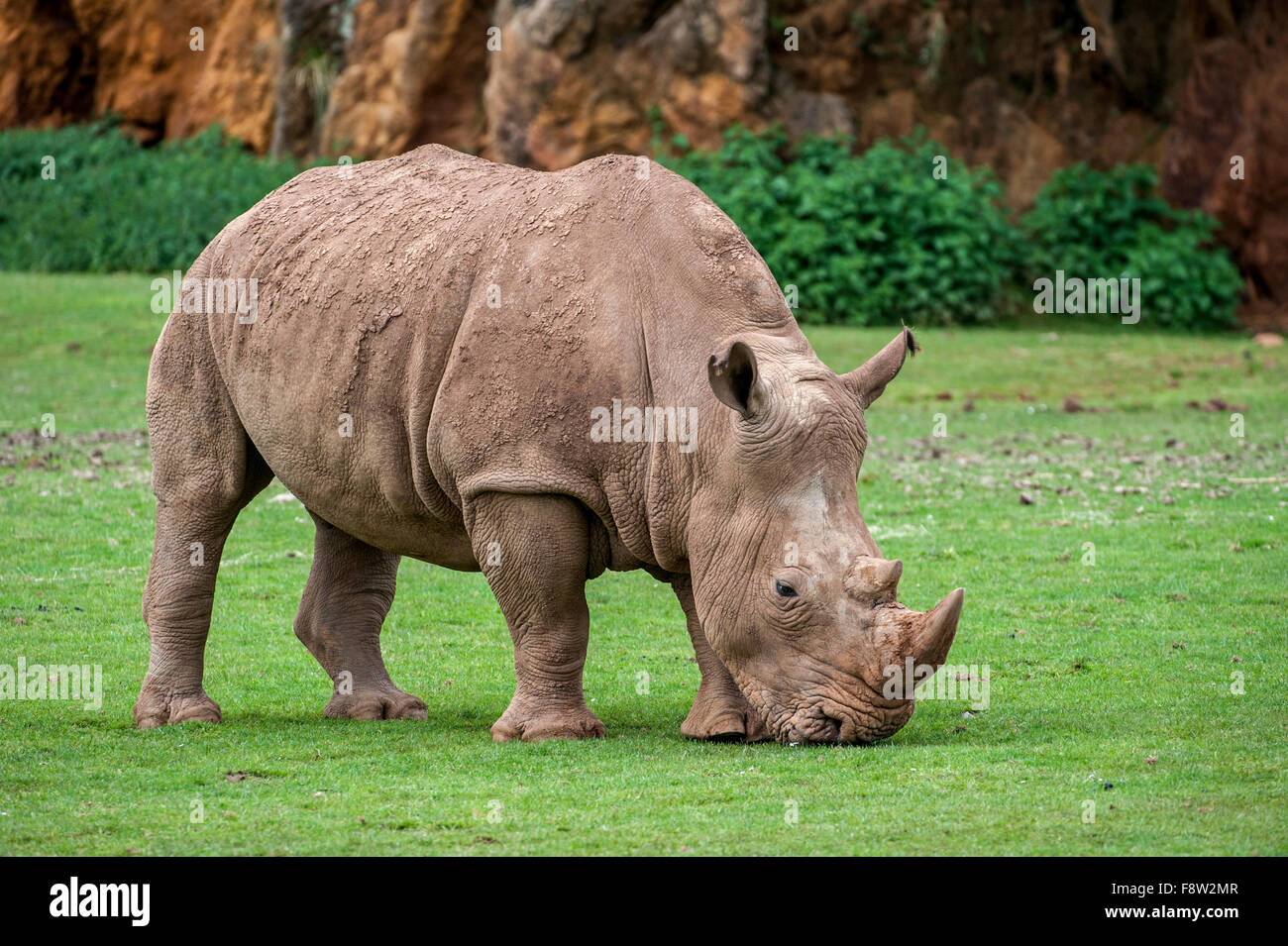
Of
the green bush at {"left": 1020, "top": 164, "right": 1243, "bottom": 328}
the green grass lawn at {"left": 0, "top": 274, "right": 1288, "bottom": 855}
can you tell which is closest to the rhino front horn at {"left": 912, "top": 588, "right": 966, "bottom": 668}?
the green grass lawn at {"left": 0, "top": 274, "right": 1288, "bottom": 855}

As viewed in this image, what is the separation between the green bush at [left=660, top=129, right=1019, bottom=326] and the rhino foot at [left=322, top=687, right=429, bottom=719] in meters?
14.8

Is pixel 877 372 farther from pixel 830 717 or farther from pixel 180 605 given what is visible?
pixel 180 605

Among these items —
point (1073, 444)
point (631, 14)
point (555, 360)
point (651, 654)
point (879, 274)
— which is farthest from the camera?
point (631, 14)

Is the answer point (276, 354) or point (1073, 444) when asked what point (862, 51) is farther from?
point (276, 354)

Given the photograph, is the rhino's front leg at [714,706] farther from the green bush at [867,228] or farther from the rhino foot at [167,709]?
the green bush at [867,228]

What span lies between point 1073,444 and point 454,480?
10.6 meters

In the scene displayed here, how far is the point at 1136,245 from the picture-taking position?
25.3 metres

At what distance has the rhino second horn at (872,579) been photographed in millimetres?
6906

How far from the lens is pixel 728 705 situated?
25.8ft

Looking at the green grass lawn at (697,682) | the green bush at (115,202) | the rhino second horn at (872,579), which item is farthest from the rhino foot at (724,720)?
the green bush at (115,202)

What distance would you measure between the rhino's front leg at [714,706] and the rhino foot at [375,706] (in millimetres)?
1532

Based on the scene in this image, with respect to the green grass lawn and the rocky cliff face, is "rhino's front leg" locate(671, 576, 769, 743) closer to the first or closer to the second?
the green grass lawn
